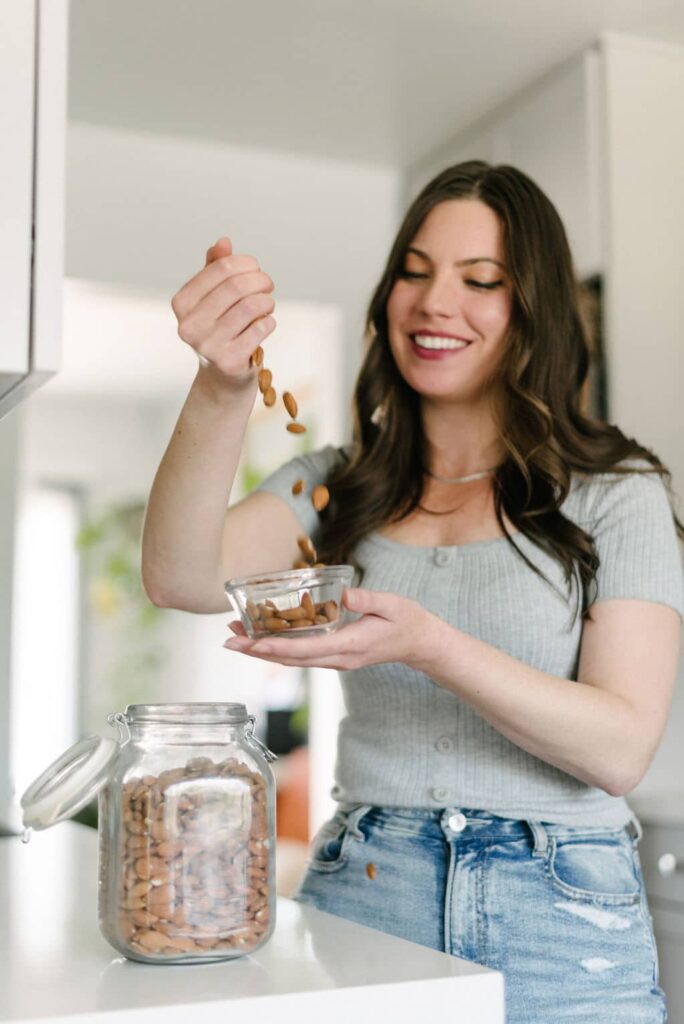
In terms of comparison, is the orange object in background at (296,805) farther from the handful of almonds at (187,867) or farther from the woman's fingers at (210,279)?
the handful of almonds at (187,867)

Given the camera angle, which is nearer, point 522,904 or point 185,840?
point 185,840

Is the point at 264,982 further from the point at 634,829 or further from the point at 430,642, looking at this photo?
the point at 634,829

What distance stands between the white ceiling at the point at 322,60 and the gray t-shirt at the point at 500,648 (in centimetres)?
142

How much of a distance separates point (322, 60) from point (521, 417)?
1483 mm

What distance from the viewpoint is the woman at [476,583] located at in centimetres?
127

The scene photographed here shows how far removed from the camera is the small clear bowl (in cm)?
109

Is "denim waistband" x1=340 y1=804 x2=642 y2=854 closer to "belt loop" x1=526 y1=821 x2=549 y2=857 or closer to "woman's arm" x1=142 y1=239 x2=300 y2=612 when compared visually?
"belt loop" x1=526 y1=821 x2=549 y2=857

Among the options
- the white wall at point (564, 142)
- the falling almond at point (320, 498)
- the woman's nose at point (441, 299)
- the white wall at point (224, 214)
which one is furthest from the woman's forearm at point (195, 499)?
the white wall at point (224, 214)

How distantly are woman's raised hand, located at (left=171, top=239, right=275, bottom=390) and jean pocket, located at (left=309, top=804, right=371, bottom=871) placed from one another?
1.70ft

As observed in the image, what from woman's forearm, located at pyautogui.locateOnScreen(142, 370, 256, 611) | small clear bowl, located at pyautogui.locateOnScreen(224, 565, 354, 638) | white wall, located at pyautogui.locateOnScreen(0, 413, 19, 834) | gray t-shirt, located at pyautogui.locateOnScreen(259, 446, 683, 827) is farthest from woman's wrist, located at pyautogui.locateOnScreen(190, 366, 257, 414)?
white wall, located at pyautogui.locateOnScreen(0, 413, 19, 834)

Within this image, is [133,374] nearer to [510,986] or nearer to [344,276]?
[344,276]

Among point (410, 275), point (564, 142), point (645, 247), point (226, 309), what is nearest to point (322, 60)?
point (564, 142)

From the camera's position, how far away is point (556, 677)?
129 cm

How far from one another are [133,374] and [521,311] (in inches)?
226
